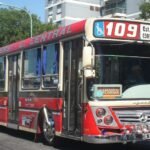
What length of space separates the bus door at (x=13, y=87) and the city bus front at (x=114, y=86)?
17.0 ft

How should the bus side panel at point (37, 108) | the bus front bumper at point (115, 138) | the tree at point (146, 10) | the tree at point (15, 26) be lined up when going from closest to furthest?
the bus front bumper at point (115, 138)
the bus side panel at point (37, 108)
the tree at point (146, 10)
the tree at point (15, 26)

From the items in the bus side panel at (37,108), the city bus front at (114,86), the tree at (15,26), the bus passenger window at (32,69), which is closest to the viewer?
the city bus front at (114,86)

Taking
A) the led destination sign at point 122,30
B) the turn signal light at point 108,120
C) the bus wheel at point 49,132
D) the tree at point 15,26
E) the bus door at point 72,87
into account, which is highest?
the tree at point 15,26

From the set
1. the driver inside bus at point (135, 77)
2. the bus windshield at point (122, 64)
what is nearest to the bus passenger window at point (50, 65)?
the bus windshield at point (122, 64)

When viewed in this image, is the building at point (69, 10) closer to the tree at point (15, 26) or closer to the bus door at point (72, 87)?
the tree at point (15, 26)

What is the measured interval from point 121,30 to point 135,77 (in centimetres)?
110

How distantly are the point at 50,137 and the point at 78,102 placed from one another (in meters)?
2.11

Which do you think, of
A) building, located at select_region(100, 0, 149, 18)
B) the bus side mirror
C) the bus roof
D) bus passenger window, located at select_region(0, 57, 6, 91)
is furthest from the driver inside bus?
building, located at select_region(100, 0, 149, 18)

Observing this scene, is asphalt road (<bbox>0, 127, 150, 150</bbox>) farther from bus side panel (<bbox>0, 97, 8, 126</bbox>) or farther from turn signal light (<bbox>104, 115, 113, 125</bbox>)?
turn signal light (<bbox>104, 115, 113, 125</bbox>)

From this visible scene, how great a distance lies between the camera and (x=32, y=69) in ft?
→ 49.9

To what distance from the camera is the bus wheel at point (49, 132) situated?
13.6m

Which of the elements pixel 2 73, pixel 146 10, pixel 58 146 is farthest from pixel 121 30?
pixel 146 10

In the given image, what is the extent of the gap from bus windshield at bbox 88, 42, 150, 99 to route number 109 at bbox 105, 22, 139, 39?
20 cm

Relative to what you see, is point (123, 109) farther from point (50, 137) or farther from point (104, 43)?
point (50, 137)
